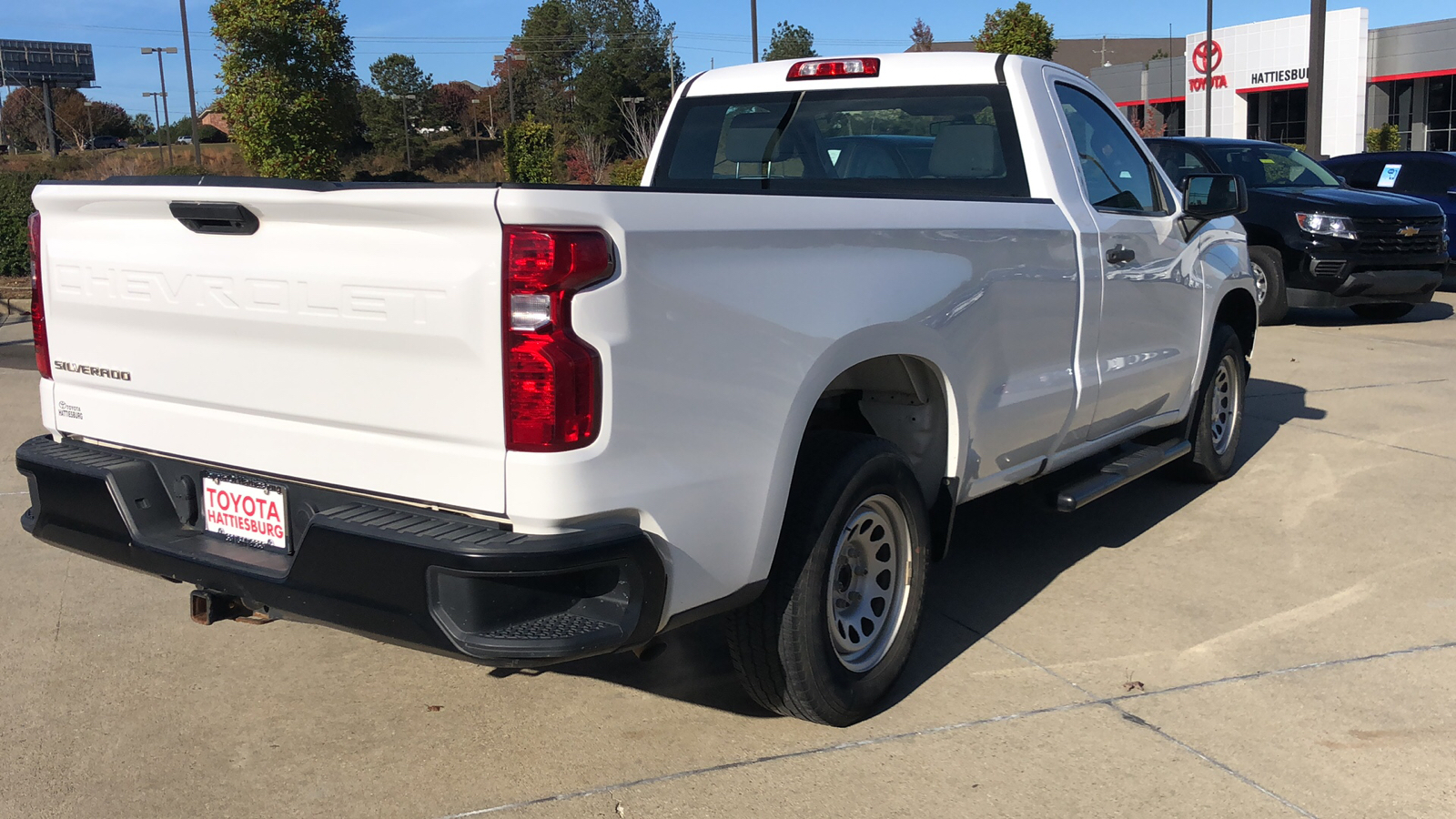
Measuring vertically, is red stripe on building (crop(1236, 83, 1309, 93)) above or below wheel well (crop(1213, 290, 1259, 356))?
above

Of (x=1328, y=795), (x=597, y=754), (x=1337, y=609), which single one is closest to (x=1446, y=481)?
(x=1337, y=609)

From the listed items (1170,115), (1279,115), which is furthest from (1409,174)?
(1170,115)

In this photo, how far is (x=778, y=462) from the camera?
307 cm

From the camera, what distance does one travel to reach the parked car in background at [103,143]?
290 ft

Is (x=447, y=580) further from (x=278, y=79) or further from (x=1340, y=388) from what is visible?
(x=278, y=79)

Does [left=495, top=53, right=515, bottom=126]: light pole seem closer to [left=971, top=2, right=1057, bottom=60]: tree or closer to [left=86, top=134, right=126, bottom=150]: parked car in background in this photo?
[left=86, top=134, right=126, bottom=150]: parked car in background

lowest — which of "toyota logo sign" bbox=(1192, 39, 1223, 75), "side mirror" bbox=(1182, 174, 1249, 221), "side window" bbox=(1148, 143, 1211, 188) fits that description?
"side mirror" bbox=(1182, 174, 1249, 221)

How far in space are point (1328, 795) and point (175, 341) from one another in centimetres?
319

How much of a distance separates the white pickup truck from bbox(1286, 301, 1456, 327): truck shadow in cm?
990

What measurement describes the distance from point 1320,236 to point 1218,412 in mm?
6197

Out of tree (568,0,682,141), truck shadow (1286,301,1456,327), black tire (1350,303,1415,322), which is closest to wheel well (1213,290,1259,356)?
truck shadow (1286,301,1456,327)

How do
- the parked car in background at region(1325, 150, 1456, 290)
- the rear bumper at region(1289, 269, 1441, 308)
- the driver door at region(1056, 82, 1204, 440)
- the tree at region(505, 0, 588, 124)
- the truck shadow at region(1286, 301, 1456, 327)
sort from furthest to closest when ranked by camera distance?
the tree at region(505, 0, 588, 124) → the parked car in background at region(1325, 150, 1456, 290) → the truck shadow at region(1286, 301, 1456, 327) → the rear bumper at region(1289, 269, 1441, 308) → the driver door at region(1056, 82, 1204, 440)

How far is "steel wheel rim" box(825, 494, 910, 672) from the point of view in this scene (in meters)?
3.58

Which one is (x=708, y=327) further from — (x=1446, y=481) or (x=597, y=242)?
(x=1446, y=481)
